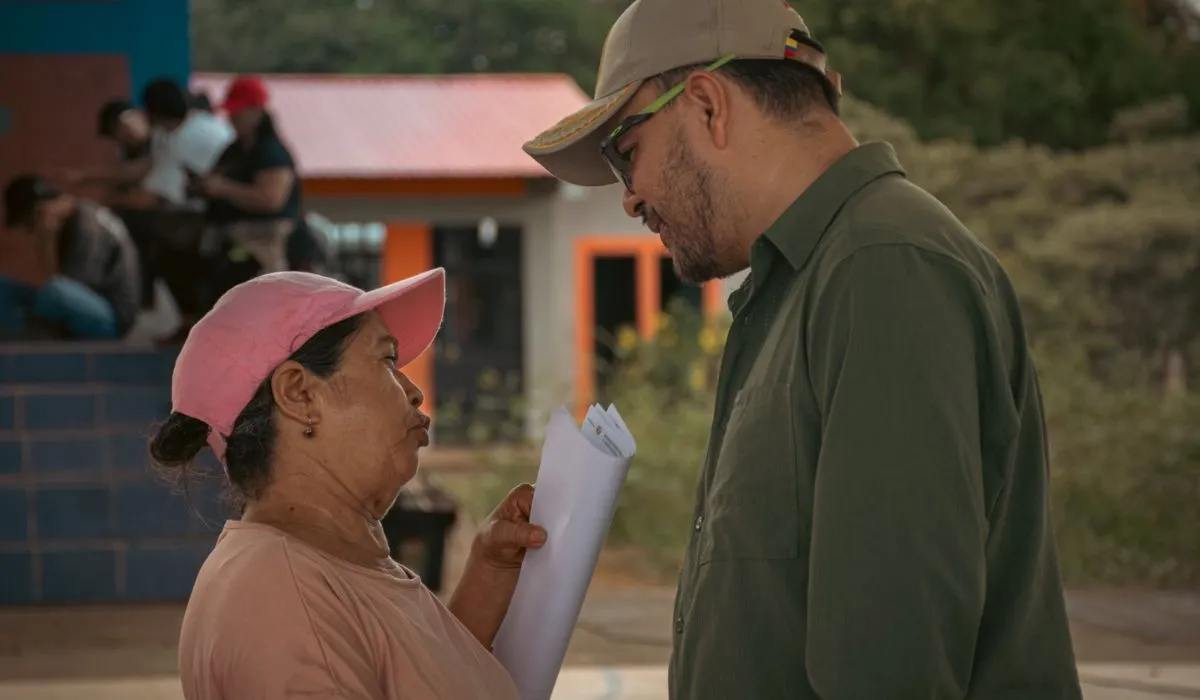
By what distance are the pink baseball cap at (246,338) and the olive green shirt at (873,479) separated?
535 mm

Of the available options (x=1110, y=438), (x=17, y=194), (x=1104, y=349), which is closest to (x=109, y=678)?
(x=17, y=194)

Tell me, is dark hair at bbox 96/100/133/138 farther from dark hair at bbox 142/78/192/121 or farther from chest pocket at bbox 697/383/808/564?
chest pocket at bbox 697/383/808/564

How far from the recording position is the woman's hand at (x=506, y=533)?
2.43 meters

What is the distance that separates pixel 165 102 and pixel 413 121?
37.7ft

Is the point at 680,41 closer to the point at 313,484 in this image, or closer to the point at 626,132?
the point at 626,132

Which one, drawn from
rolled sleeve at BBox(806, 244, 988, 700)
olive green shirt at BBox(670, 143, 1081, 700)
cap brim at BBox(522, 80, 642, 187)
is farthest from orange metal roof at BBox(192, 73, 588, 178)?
rolled sleeve at BBox(806, 244, 988, 700)

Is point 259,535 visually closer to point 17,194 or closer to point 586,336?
point 17,194

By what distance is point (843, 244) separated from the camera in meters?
1.79

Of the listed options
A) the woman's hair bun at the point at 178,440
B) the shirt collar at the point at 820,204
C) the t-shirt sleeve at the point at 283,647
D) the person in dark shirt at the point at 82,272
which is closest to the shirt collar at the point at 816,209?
the shirt collar at the point at 820,204

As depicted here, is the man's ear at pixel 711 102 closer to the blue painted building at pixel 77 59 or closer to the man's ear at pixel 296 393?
the man's ear at pixel 296 393

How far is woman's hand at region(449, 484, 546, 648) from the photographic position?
2.47 metres

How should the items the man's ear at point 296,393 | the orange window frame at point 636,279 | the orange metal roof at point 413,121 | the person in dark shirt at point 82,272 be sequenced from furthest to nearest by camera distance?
the orange window frame at point 636,279, the orange metal roof at point 413,121, the person in dark shirt at point 82,272, the man's ear at point 296,393

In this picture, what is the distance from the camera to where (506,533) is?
2422 millimetres

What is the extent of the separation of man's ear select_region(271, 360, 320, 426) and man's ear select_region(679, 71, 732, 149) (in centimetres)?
61
